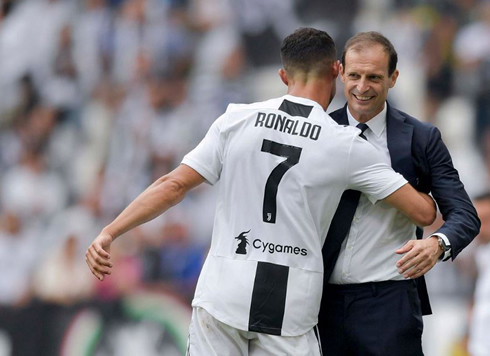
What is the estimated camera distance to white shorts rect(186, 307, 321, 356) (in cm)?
396

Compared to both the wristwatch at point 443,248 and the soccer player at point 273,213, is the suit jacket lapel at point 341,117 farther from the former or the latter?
the wristwatch at point 443,248

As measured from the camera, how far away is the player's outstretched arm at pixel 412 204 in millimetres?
3951

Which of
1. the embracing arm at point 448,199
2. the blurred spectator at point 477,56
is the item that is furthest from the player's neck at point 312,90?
the blurred spectator at point 477,56

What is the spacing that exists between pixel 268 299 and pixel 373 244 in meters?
0.56

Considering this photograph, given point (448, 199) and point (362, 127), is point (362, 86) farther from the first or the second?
point (448, 199)

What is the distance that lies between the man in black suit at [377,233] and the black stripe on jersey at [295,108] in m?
0.24

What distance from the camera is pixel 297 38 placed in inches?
165

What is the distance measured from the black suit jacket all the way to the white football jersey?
15 cm

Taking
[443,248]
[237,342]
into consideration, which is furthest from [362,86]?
[237,342]

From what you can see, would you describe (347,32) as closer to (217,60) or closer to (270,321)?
(217,60)

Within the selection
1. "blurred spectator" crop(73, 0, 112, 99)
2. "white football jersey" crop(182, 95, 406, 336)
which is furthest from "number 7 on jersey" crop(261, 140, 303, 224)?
"blurred spectator" crop(73, 0, 112, 99)

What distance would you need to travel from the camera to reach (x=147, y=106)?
10305 mm

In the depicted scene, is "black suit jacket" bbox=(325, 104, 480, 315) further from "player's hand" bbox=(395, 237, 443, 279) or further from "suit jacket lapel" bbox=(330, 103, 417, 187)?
"player's hand" bbox=(395, 237, 443, 279)

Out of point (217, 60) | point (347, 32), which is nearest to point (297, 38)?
point (347, 32)
